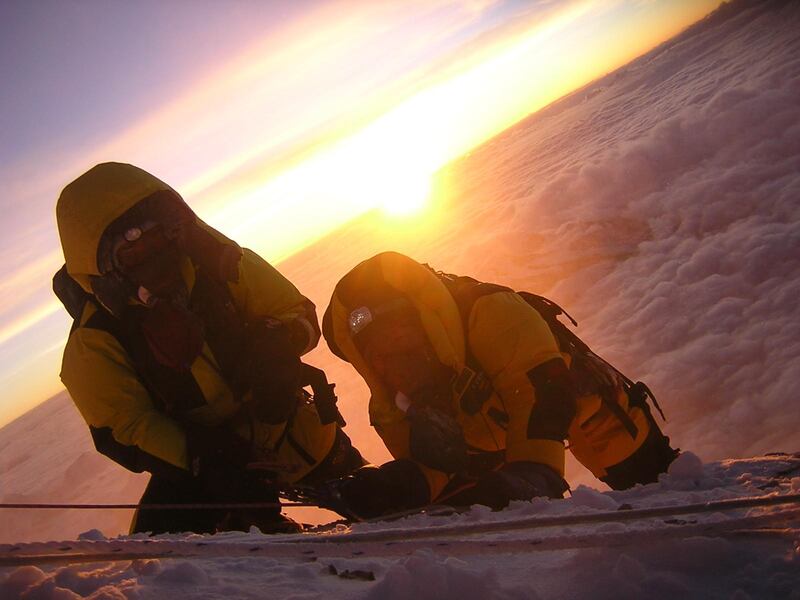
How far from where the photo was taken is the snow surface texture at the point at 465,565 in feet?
4.05

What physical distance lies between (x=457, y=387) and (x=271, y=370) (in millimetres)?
962

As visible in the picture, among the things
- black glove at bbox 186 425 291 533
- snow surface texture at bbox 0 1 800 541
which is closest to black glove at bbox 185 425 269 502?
black glove at bbox 186 425 291 533

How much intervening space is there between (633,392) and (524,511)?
5.74ft

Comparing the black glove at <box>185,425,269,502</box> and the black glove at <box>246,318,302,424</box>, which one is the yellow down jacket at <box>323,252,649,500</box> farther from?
the black glove at <box>185,425,269,502</box>

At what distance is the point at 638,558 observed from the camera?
1.30m

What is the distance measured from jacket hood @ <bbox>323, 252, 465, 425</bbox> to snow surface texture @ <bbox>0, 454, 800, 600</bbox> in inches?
47.9

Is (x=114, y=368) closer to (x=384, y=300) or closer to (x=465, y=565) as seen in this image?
(x=384, y=300)

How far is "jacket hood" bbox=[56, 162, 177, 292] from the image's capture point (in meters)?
2.62

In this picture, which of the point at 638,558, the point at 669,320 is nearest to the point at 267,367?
the point at 638,558

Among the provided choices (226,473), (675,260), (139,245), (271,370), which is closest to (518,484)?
(271,370)

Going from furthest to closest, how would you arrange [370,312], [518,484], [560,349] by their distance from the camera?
[560,349] → [370,312] → [518,484]

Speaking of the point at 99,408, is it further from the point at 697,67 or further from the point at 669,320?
the point at 697,67

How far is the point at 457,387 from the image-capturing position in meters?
2.84

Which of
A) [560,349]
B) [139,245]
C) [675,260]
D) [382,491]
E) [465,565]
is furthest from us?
[675,260]
